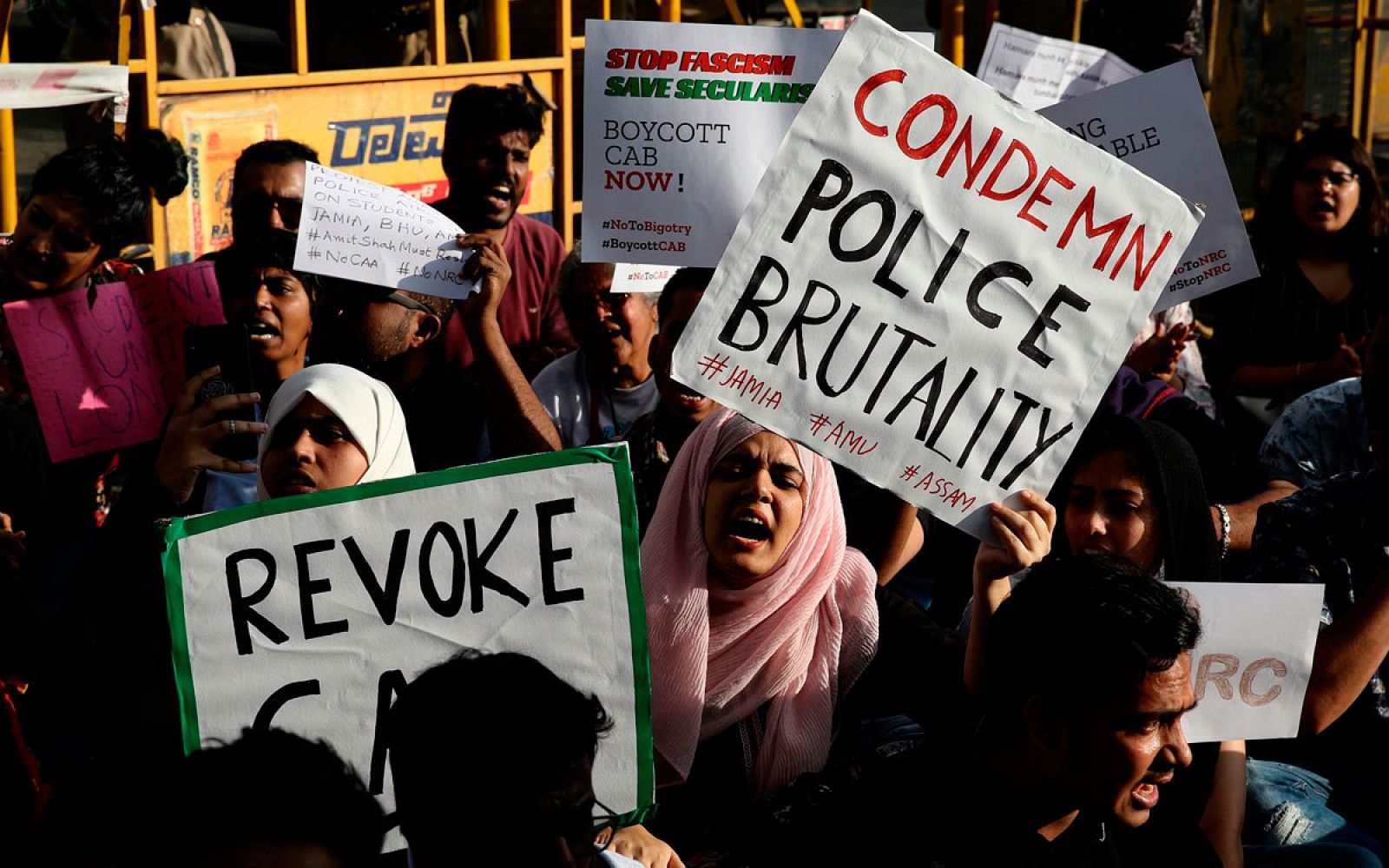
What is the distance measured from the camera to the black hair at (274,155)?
4582mm

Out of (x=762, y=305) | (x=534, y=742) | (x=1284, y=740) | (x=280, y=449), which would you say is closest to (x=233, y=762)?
(x=534, y=742)

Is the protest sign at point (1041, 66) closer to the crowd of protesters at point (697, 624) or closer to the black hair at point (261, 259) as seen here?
the crowd of protesters at point (697, 624)

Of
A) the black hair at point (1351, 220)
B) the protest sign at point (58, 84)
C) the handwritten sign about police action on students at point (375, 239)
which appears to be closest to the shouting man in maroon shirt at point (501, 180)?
the handwritten sign about police action on students at point (375, 239)

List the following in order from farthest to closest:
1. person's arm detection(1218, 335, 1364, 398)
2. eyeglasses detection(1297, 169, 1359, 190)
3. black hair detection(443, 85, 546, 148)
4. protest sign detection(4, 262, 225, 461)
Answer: eyeglasses detection(1297, 169, 1359, 190) → person's arm detection(1218, 335, 1364, 398) → black hair detection(443, 85, 546, 148) → protest sign detection(4, 262, 225, 461)

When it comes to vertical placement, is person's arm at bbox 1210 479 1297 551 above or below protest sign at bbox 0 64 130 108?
below

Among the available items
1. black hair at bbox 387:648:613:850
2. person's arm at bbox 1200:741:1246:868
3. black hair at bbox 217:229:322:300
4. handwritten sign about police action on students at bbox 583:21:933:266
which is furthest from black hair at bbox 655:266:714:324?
black hair at bbox 387:648:613:850

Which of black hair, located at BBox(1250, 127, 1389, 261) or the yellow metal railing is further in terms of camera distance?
black hair, located at BBox(1250, 127, 1389, 261)

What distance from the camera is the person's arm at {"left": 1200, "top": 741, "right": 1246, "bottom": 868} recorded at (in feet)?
9.80

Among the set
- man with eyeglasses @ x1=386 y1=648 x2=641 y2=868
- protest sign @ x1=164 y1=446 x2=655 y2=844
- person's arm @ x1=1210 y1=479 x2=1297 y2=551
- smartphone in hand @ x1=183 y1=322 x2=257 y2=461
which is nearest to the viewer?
man with eyeglasses @ x1=386 y1=648 x2=641 y2=868

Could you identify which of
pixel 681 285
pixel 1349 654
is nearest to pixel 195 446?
pixel 681 285

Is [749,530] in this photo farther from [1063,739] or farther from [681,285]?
[681,285]

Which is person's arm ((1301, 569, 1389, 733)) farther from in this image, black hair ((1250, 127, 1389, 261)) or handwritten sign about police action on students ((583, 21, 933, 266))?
black hair ((1250, 127, 1389, 261))

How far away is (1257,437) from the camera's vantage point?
222 inches

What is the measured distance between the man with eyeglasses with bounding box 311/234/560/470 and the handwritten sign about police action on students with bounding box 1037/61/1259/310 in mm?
1614
